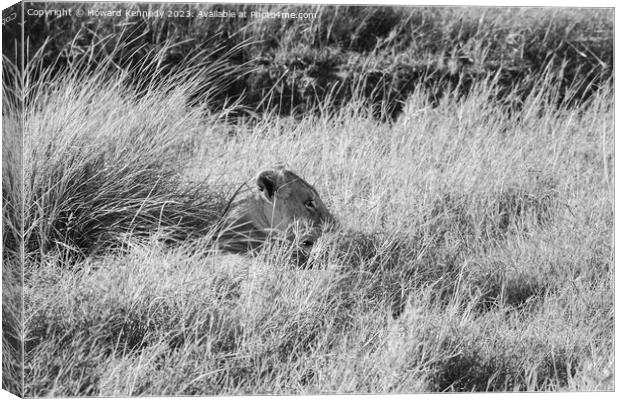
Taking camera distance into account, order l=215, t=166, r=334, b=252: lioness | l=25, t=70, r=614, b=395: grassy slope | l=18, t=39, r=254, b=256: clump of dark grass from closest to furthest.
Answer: l=25, t=70, r=614, b=395: grassy slope → l=18, t=39, r=254, b=256: clump of dark grass → l=215, t=166, r=334, b=252: lioness

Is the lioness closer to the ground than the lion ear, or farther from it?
closer to the ground

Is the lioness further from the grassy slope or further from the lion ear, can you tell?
the grassy slope

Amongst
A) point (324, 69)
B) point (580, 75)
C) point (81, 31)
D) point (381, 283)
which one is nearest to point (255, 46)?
point (324, 69)

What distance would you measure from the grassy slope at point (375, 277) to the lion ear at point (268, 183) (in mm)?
273

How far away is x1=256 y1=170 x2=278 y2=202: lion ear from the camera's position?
5.80 meters

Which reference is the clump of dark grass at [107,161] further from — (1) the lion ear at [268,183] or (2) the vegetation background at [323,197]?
(1) the lion ear at [268,183]

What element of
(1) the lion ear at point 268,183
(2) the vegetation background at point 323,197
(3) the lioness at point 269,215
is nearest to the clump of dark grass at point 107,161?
(2) the vegetation background at point 323,197

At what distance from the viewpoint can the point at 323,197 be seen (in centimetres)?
617

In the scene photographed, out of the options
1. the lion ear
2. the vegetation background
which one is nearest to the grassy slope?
the vegetation background

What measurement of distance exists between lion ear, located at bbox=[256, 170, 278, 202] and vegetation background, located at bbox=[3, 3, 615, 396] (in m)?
0.23

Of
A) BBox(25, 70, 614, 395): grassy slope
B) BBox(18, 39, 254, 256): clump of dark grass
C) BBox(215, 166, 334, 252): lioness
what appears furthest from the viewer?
BBox(215, 166, 334, 252): lioness

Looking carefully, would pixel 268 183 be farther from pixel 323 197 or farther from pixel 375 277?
pixel 375 277

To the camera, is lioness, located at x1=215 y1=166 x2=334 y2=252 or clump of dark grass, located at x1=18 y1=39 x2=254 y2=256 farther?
lioness, located at x1=215 y1=166 x2=334 y2=252

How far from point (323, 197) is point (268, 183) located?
0.44m
